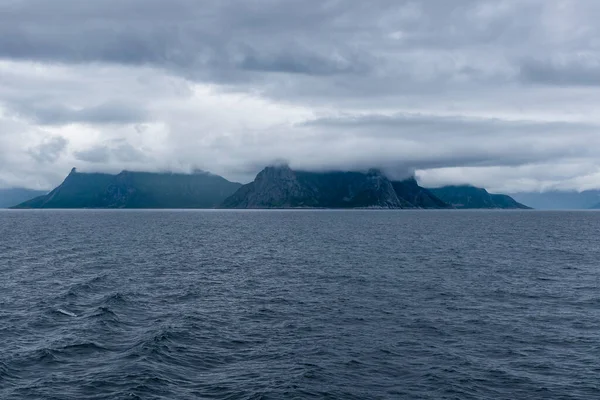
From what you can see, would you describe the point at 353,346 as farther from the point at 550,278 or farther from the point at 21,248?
the point at 21,248

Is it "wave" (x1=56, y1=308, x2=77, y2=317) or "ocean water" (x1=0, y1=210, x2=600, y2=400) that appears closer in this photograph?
"ocean water" (x1=0, y1=210, x2=600, y2=400)

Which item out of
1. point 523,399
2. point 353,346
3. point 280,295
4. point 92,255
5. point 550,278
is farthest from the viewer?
point 92,255

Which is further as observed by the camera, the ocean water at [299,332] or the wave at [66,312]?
the wave at [66,312]

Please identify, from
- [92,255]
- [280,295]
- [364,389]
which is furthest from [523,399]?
[92,255]

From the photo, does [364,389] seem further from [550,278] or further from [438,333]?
[550,278]

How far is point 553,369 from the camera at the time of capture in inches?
1503

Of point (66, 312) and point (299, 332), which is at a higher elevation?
point (66, 312)

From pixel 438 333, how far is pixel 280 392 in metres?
19.7

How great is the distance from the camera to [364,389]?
34.0 metres

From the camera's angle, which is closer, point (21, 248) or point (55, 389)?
point (55, 389)

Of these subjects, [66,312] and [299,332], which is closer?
[299,332]

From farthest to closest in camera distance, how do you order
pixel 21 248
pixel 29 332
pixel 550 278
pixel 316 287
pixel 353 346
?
1. pixel 21 248
2. pixel 550 278
3. pixel 316 287
4. pixel 29 332
5. pixel 353 346

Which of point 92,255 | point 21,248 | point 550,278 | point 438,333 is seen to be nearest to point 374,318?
point 438,333

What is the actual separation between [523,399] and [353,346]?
14.6m
